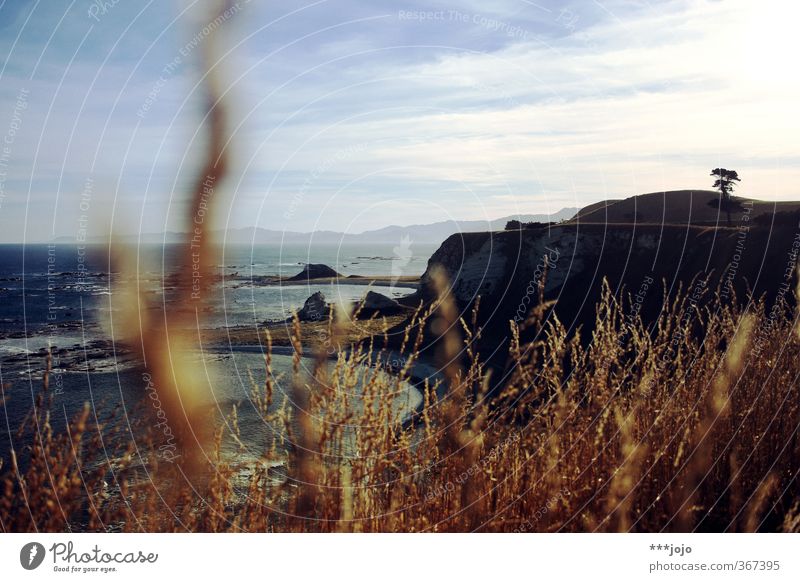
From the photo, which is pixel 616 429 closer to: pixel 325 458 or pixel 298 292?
pixel 325 458

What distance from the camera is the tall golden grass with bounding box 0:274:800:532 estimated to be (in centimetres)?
314

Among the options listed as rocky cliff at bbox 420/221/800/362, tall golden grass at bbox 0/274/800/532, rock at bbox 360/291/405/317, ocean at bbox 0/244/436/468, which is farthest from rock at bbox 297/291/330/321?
tall golden grass at bbox 0/274/800/532

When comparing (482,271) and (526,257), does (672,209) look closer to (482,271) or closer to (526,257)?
(526,257)

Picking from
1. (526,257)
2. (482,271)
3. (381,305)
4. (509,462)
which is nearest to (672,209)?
(526,257)

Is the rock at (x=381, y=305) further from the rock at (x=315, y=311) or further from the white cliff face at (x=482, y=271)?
the white cliff face at (x=482, y=271)

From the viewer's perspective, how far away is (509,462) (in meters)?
3.77

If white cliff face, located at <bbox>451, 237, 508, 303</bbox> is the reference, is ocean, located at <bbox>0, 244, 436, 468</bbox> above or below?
below

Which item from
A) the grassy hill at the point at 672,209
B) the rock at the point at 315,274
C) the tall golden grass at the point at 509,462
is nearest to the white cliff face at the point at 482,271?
the grassy hill at the point at 672,209

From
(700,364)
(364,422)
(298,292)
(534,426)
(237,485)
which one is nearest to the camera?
(364,422)

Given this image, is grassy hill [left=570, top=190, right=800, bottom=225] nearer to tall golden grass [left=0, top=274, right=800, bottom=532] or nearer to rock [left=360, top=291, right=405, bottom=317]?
rock [left=360, top=291, right=405, bottom=317]

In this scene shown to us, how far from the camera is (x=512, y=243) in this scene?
116ft

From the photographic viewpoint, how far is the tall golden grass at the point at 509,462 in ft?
10.3
